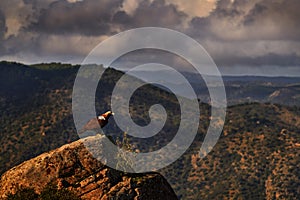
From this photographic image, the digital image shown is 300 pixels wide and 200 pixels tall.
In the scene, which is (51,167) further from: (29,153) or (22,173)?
(29,153)

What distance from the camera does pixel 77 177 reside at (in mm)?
33125

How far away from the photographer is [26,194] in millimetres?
31922

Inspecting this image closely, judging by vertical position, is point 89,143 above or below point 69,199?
above

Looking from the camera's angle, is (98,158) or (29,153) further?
Result: (29,153)

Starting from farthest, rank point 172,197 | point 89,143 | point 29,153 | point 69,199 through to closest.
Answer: point 29,153 < point 172,197 < point 89,143 < point 69,199

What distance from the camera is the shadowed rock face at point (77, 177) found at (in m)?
32.6

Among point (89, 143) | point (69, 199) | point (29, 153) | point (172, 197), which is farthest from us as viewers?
point (29, 153)

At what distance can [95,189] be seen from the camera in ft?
107

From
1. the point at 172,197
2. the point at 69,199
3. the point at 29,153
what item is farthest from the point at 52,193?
the point at 29,153

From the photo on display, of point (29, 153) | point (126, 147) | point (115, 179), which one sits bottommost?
point (29, 153)

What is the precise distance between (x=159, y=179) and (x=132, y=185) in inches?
106

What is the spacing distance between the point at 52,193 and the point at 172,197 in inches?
385

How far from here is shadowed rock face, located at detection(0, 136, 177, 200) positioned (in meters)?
32.6

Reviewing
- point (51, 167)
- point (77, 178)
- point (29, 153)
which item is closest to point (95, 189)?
→ point (77, 178)
